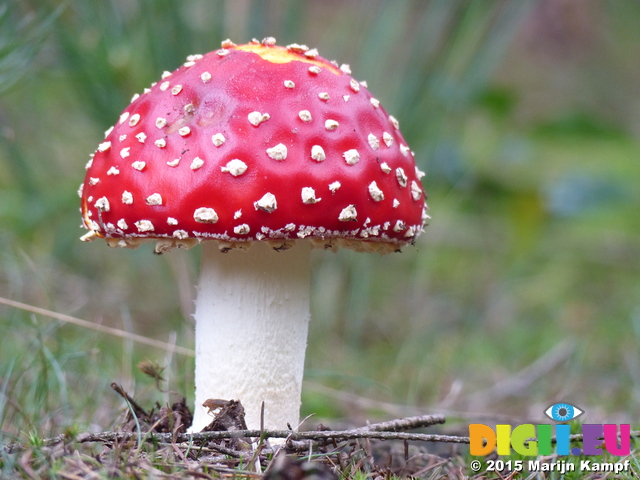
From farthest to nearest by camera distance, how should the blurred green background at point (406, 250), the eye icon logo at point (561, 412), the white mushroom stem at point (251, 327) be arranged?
1. the blurred green background at point (406, 250)
2. the eye icon logo at point (561, 412)
3. the white mushroom stem at point (251, 327)

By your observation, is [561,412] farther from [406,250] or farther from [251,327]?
[406,250]

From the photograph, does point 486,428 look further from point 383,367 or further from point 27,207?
point 27,207

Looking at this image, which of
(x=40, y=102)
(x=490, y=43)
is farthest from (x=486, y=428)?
(x=40, y=102)

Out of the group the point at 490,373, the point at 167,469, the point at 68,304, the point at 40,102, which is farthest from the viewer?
the point at 40,102

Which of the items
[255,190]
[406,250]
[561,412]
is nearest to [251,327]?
[255,190]

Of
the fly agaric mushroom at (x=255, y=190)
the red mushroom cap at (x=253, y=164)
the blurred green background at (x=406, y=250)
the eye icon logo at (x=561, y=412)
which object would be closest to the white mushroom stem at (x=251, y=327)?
the fly agaric mushroom at (x=255, y=190)

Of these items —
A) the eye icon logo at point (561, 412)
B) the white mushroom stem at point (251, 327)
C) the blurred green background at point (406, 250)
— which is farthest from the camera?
the blurred green background at point (406, 250)

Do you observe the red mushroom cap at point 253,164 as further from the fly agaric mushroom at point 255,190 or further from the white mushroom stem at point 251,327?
the white mushroom stem at point 251,327

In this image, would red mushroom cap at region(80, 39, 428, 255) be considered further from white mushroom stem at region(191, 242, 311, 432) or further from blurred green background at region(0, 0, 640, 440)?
blurred green background at region(0, 0, 640, 440)
